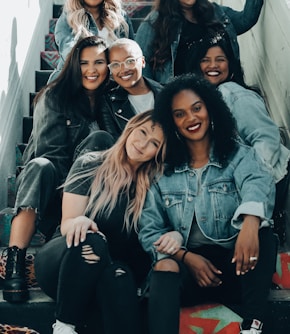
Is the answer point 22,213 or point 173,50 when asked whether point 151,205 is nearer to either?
point 22,213

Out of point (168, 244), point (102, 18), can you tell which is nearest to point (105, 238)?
point (168, 244)

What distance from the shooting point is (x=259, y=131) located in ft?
10.7

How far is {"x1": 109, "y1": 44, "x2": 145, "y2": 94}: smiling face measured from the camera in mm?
3572

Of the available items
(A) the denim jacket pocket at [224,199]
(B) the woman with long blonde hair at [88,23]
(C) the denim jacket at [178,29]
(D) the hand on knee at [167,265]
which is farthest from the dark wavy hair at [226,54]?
(D) the hand on knee at [167,265]

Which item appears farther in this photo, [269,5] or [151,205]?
[269,5]

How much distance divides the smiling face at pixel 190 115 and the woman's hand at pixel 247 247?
0.43 meters

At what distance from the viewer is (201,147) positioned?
305 cm

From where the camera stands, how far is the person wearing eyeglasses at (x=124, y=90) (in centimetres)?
358

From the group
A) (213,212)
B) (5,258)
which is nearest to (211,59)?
(213,212)

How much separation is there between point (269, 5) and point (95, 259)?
2.07 m

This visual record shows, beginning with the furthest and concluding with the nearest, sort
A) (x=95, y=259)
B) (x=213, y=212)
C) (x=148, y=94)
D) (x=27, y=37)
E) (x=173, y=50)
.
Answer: (x=27, y=37) → (x=173, y=50) → (x=148, y=94) → (x=213, y=212) → (x=95, y=259)

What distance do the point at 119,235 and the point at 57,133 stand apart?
28.9 inches

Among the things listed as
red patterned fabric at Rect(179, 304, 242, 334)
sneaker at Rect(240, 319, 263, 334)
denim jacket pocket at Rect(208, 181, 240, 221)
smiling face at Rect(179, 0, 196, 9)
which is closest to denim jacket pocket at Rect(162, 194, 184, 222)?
denim jacket pocket at Rect(208, 181, 240, 221)

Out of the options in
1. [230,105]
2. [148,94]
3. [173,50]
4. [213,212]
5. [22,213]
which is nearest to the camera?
[213,212]
